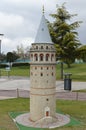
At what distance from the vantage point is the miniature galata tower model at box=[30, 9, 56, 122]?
1712 centimetres

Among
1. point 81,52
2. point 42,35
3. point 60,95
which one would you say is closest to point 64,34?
point 81,52

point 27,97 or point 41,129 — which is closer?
point 41,129

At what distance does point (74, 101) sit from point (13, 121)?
7869 millimetres

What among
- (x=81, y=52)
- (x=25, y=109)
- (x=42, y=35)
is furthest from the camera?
(x=81, y=52)

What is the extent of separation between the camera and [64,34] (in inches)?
1657

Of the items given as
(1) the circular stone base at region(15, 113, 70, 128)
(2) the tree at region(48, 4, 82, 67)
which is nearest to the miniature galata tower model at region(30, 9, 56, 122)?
(1) the circular stone base at region(15, 113, 70, 128)

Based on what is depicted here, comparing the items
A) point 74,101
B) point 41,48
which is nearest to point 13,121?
point 41,48

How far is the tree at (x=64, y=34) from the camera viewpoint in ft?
133

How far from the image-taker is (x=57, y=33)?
138ft

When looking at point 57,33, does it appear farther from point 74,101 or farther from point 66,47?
point 74,101

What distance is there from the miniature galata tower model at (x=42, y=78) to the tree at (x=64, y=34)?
75.0 feet

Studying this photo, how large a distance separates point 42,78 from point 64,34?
25709 mm

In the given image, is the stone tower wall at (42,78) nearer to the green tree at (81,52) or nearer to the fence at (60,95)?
the fence at (60,95)

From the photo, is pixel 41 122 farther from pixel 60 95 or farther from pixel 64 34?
pixel 64 34
